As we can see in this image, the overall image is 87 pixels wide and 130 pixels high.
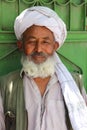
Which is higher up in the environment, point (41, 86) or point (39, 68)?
point (39, 68)

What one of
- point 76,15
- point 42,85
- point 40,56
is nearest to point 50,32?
point 40,56

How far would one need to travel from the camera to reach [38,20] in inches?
104

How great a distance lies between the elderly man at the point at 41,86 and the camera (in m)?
2.60

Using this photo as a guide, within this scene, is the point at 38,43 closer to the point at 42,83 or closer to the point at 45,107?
the point at 42,83

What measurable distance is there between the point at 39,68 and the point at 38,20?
351 millimetres

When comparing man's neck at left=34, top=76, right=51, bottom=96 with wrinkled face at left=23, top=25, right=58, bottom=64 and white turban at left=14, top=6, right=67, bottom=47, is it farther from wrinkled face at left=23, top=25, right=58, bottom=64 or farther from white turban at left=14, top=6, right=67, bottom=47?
white turban at left=14, top=6, right=67, bottom=47

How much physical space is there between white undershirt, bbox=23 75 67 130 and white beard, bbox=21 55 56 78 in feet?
0.19

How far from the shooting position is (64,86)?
267 centimetres

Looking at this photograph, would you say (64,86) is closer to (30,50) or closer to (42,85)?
(42,85)

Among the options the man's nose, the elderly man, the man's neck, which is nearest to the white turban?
the elderly man

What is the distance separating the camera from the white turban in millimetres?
2652

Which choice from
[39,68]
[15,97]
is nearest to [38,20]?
[39,68]

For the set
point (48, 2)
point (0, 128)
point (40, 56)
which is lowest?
point (0, 128)

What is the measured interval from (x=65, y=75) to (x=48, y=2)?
0.71 metres
